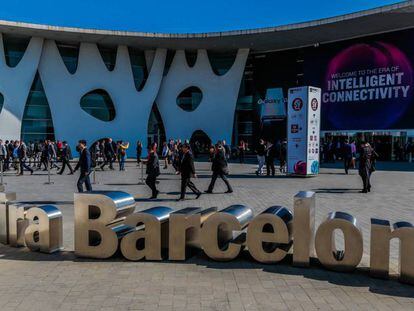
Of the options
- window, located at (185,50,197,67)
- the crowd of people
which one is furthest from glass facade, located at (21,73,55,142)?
window, located at (185,50,197,67)

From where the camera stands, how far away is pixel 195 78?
40438 mm

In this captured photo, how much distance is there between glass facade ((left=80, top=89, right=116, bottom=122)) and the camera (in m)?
37.8

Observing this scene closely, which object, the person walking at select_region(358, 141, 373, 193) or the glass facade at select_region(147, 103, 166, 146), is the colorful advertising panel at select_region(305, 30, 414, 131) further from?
the person walking at select_region(358, 141, 373, 193)

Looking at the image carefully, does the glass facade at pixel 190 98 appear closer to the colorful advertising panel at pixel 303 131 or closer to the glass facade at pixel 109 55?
the glass facade at pixel 109 55

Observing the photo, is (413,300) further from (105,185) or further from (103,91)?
(103,91)

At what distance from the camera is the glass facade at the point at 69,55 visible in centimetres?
3753

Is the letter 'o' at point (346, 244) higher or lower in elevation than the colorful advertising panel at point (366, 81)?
lower

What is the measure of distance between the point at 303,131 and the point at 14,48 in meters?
27.7

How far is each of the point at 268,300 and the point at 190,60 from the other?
126 feet

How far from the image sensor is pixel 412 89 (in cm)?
3134

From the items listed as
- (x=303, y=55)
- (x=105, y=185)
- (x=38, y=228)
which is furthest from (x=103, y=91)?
(x=38, y=228)

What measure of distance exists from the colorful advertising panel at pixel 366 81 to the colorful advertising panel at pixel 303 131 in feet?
52.9

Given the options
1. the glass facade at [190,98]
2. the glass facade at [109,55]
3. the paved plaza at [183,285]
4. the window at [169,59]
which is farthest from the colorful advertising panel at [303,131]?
the glass facade at [109,55]

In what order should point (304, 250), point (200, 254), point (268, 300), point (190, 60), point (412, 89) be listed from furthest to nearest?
point (190, 60)
point (412, 89)
point (200, 254)
point (304, 250)
point (268, 300)
